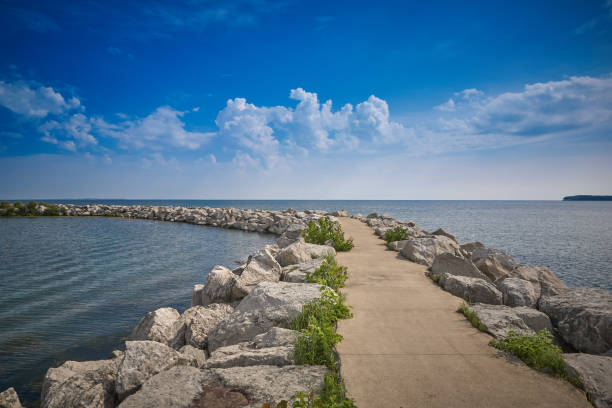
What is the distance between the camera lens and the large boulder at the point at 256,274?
26.6 ft

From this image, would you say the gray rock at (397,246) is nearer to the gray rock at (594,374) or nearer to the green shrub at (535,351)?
the green shrub at (535,351)

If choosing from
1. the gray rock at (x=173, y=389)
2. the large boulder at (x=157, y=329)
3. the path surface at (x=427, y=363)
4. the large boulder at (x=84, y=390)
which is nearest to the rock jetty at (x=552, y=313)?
the path surface at (x=427, y=363)

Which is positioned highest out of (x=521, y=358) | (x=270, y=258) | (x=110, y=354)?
(x=270, y=258)

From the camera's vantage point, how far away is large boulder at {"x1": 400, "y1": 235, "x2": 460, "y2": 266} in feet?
34.4

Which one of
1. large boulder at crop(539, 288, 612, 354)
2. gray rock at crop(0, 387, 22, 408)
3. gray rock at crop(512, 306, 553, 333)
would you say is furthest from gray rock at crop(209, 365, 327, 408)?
large boulder at crop(539, 288, 612, 354)

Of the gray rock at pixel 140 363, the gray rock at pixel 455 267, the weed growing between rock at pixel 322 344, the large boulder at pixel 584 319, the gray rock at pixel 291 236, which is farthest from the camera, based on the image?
the gray rock at pixel 291 236

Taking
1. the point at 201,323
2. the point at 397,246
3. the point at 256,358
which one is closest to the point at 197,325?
the point at 201,323

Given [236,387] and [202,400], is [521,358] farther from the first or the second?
[202,400]

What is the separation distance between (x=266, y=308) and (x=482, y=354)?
3818 mm

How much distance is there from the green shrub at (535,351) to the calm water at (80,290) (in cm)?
856

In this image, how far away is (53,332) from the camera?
8.26m

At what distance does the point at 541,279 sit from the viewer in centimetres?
935

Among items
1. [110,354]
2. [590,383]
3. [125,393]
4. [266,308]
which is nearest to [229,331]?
[266,308]

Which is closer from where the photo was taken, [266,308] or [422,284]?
[266,308]
